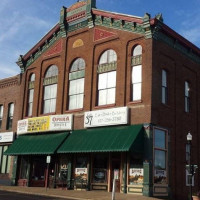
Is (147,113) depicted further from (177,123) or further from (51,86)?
(51,86)

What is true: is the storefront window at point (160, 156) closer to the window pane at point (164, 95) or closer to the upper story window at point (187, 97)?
the window pane at point (164, 95)

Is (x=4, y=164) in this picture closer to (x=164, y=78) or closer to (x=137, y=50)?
(x=137, y=50)

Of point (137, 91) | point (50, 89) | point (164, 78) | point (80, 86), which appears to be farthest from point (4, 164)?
point (164, 78)

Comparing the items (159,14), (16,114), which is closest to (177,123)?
(159,14)

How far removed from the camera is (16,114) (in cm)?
3897

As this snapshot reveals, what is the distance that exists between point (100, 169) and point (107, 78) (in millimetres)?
7612

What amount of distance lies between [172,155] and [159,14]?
11074 mm

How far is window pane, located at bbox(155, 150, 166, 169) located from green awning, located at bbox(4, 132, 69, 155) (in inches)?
334

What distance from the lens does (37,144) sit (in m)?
32.6

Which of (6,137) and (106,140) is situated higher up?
(6,137)

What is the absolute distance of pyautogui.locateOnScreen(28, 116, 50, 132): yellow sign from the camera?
33531 mm

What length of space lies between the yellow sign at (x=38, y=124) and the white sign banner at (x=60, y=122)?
692 millimetres

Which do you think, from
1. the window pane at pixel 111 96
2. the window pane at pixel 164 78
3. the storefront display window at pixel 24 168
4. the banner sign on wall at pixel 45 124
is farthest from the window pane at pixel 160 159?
the storefront display window at pixel 24 168

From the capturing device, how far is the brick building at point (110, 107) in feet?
88.2
